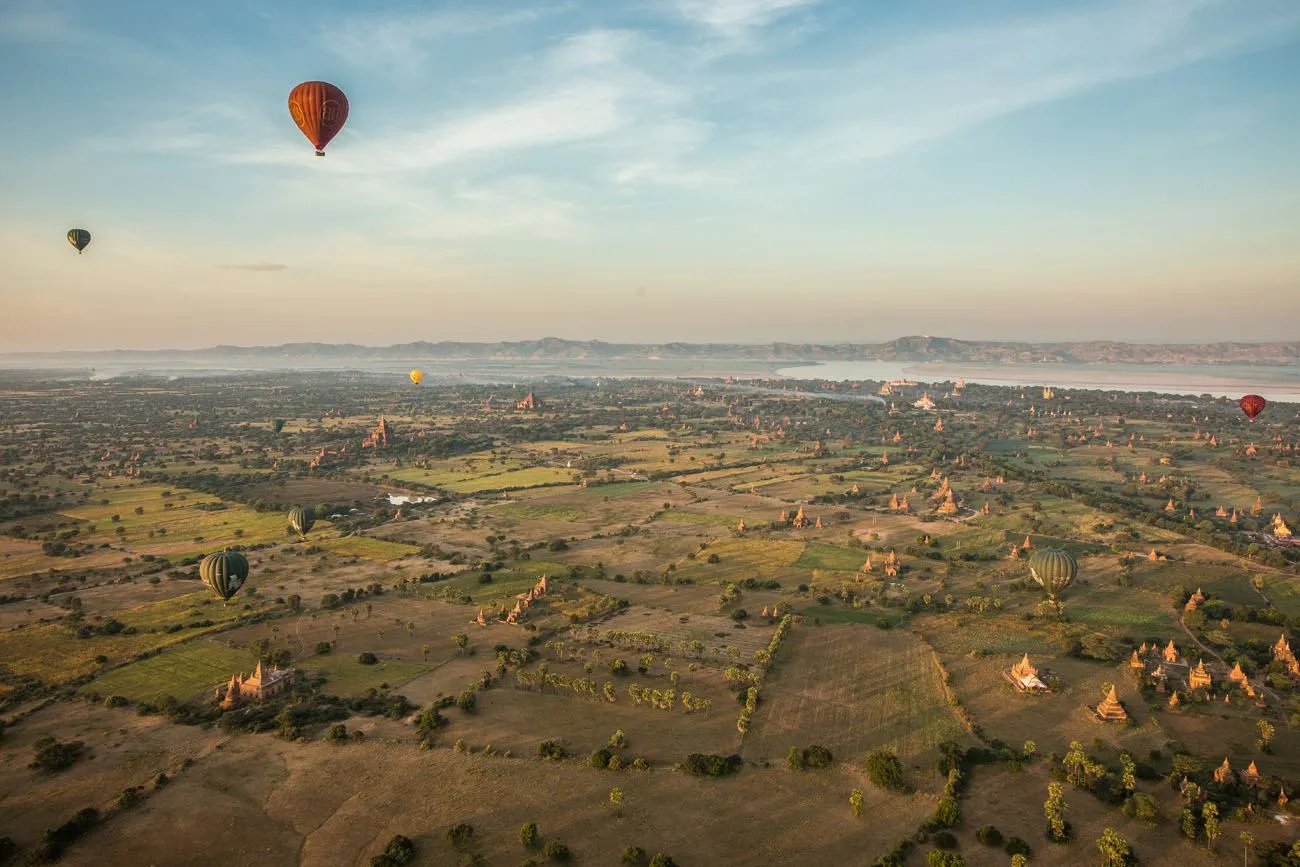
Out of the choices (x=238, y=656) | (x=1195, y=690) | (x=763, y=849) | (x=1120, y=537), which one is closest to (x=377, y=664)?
(x=238, y=656)

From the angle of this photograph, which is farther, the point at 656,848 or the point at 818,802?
the point at 818,802

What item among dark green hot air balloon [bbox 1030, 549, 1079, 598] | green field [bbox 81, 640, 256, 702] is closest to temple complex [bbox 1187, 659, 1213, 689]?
dark green hot air balloon [bbox 1030, 549, 1079, 598]

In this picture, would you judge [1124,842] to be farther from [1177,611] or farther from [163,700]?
[163,700]

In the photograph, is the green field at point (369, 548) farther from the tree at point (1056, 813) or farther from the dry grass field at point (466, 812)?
the tree at point (1056, 813)

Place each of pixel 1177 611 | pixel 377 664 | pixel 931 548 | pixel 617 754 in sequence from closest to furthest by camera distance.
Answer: pixel 617 754
pixel 377 664
pixel 1177 611
pixel 931 548

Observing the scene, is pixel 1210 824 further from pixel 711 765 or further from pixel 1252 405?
pixel 1252 405

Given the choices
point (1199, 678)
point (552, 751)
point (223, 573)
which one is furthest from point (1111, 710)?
point (223, 573)

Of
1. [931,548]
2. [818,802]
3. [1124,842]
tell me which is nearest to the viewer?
[1124,842]

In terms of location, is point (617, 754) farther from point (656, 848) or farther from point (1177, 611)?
point (1177, 611)
